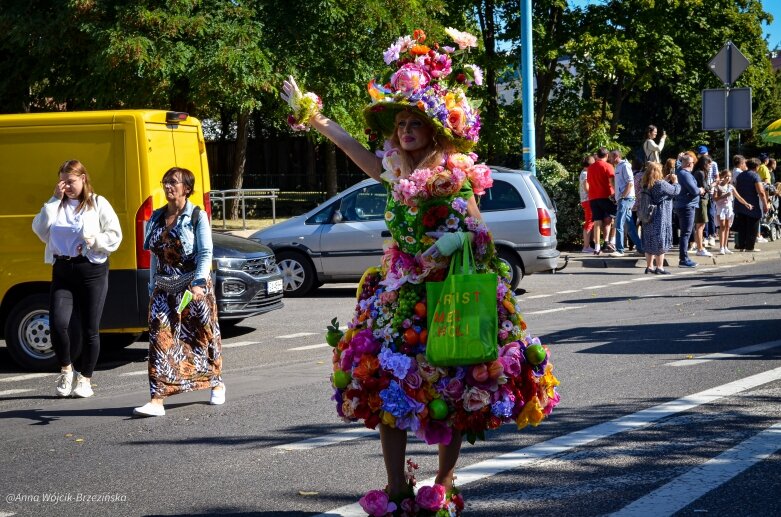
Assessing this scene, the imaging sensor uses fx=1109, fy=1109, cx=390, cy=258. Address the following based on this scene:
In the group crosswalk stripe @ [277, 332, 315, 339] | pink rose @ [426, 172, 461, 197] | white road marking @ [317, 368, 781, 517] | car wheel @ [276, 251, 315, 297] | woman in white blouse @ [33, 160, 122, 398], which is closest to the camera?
pink rose @ [426, 172, 461, 197]

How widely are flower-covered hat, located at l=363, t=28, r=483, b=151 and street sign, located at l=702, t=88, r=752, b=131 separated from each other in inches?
664

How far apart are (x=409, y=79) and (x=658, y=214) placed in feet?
43.3

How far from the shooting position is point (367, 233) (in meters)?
15.6

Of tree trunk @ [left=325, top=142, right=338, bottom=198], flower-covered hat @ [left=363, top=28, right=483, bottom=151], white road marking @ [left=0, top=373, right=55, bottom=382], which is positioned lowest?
white road marking @ [left=0, top=373, right=55, bottom=382]

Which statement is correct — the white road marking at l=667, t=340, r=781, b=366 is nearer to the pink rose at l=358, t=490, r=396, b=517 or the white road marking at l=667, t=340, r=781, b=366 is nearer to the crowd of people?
the pink rose at l=358, t=490, r=396, b=517

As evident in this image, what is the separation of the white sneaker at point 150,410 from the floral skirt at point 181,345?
0.25ft

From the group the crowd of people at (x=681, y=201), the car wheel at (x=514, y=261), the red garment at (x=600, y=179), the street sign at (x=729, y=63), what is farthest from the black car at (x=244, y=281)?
the street sign at (x=729, y=63)

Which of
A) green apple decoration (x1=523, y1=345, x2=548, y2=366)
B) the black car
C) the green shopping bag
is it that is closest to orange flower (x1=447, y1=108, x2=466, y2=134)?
the green shopping bag

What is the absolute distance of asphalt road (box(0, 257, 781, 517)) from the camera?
536cm

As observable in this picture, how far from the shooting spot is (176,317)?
7.91 meters

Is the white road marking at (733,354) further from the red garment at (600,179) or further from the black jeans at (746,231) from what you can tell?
the black jeans at (746,231)

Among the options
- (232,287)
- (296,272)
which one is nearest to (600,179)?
(296,272)

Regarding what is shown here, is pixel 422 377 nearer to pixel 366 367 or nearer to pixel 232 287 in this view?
pixel 366 367

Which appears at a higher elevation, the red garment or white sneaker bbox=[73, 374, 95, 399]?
the red garment
